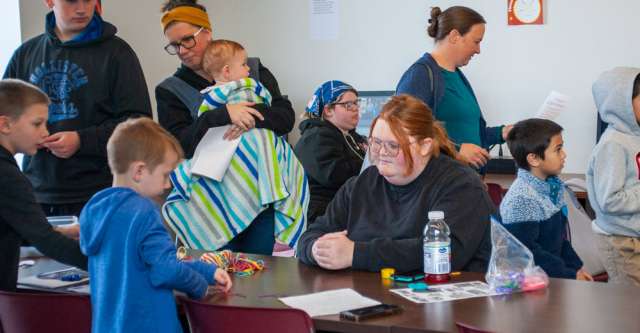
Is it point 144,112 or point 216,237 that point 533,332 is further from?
point 144,112

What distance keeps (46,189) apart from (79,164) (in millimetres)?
166

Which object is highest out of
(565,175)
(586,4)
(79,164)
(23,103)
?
(586,4)

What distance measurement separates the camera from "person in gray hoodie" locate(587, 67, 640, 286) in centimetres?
350

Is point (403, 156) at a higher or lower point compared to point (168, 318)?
higher

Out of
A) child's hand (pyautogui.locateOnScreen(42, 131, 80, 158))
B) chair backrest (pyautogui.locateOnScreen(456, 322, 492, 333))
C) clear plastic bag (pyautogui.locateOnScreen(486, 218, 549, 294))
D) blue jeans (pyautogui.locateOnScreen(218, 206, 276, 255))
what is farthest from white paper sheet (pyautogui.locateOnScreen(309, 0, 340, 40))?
chair backrest (pyautogui.locateOnScreen(456, 322, 492, 333))

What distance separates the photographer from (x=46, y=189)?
319 cm

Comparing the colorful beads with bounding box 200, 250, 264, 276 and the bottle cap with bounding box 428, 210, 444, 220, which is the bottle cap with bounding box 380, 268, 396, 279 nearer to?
the bottle cap with bounding box 428, 210, 444, 220

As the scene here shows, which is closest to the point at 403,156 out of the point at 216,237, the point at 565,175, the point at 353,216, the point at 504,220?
the point at 353,216

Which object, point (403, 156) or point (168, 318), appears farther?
point (403, 156)

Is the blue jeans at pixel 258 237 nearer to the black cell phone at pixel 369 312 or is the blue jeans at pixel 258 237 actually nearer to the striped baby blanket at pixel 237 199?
the striped baby blanket at pixel 237 199

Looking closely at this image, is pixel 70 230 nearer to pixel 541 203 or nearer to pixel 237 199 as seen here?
pixel 237 199

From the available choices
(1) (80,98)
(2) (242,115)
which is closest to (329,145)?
(2) (242,115)

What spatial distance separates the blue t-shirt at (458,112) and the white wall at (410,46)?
63.3 inches

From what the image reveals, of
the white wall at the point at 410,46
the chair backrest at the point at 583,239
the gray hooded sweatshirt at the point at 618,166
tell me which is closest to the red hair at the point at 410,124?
the gray hooded sweatshirt at the point at 618,166
